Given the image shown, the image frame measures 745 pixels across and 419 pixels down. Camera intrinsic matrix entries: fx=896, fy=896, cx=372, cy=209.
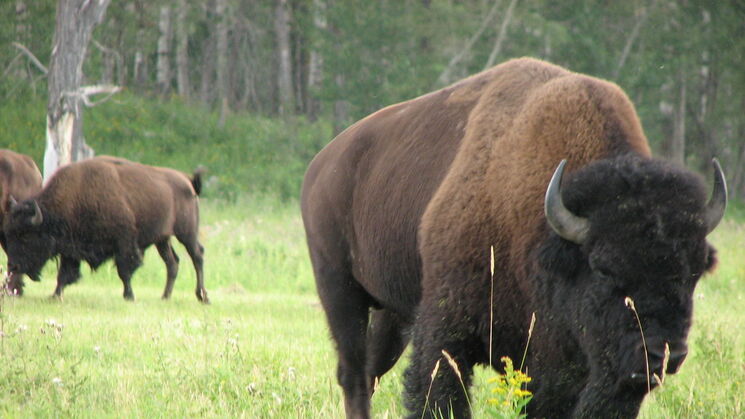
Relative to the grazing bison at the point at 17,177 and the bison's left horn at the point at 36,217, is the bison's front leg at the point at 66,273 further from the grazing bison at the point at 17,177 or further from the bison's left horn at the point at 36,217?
the grazing bison at the point at 17,177

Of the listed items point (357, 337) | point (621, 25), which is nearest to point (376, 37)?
point (621, 25)

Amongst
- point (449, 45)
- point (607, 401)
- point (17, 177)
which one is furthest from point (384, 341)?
point (449, 45)

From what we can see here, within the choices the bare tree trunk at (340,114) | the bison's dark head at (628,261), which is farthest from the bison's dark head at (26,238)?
the bare tree trunk at (340,114)

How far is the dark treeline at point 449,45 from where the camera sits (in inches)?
985

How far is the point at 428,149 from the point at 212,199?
17411 mm

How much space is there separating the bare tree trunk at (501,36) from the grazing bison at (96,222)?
50.8 ft

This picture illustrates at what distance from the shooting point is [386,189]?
15.8 ft

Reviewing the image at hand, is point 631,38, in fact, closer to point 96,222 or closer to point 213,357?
point 96,222

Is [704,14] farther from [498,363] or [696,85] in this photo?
[498,363]

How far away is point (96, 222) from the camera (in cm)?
1188

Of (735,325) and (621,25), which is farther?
(621,25)

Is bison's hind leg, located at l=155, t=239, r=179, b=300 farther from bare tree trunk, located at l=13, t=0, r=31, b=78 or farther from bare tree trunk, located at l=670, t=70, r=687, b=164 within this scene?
bare tree trunk, located at l=670, t=70, r=687, b=164

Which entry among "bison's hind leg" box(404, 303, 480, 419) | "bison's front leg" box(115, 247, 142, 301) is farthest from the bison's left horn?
"bison's hind leg" box(404, 303, 480, 419)

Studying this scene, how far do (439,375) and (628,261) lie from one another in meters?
1.05
